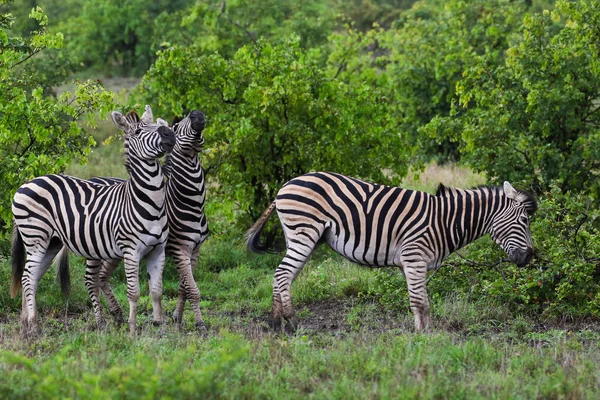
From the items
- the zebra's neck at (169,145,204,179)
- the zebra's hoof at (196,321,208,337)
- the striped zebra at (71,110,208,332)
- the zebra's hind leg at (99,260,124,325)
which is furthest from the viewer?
the zebra's hind leg at (99,260,124,325)

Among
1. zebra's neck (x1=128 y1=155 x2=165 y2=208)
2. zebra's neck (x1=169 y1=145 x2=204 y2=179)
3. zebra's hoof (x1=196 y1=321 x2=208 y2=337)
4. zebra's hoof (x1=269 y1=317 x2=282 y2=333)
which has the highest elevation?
zebra's neck (x1=169 y1=145 x2=204 y2=179)

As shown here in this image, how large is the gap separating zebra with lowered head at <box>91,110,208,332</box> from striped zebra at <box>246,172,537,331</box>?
932mm

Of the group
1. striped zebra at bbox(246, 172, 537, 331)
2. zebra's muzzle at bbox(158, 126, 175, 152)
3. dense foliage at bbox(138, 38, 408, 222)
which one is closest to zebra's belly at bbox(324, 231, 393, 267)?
striped zebra at bbox(246, 172, 537, 331)

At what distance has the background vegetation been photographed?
21.2 ft

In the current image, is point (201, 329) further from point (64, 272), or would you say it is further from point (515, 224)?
point (515, 224)

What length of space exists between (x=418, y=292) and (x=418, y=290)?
0.07 ft

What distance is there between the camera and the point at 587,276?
371 inches

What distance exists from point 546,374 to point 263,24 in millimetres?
23565

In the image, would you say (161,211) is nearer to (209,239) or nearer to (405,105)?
(209,239)

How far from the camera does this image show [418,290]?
8.66 m

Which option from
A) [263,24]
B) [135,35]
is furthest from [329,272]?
[135,35]

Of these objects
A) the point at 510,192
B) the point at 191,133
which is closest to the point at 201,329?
the point at 191,133

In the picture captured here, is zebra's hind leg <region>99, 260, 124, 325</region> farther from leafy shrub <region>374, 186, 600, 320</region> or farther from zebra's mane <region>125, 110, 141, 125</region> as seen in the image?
leafy shrub <region>374, 186, 600, 320</region>

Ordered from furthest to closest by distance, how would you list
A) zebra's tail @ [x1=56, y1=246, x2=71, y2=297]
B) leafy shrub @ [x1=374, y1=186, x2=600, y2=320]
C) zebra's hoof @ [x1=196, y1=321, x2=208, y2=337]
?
1. zebra's tail @ [x1=56, y1=246, x2=71, y2=297]
2. leafy shrub @ [x1=374, y1=186, x2=600, y2=320]
3. zebra's hoof @ [x1=196, y1=321, x2=208, y2=337]
